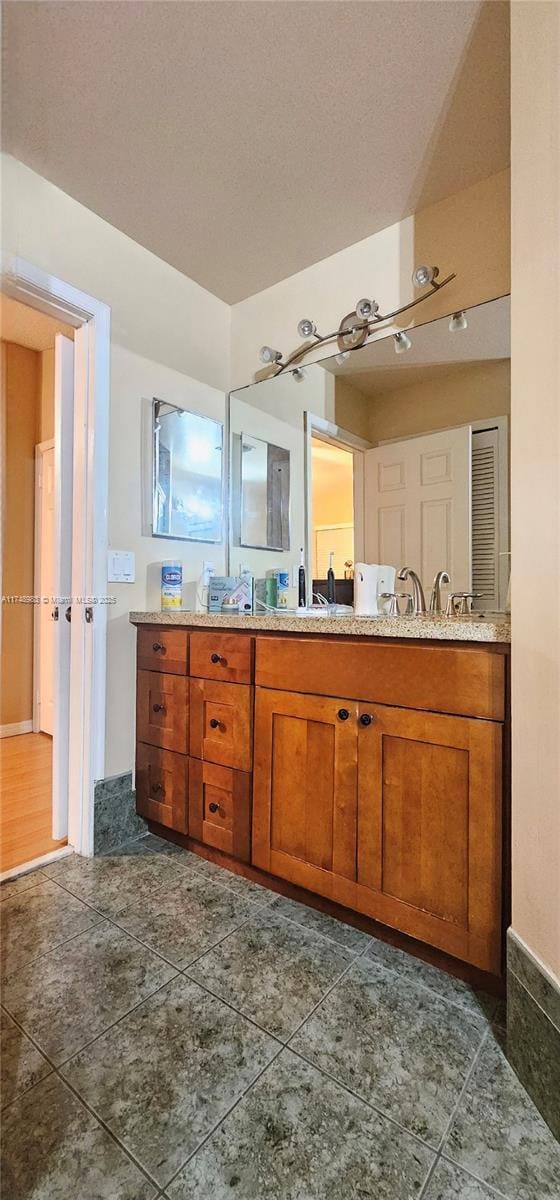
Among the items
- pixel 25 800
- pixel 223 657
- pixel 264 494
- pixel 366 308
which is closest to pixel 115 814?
pixel 25 800

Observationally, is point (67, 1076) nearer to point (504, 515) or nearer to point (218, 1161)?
point (218, 1161)

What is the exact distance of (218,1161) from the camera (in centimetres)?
78

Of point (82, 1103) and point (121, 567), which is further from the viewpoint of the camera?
point (121, 567)

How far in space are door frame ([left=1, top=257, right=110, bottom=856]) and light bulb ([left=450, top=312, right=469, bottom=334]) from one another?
4.03ft

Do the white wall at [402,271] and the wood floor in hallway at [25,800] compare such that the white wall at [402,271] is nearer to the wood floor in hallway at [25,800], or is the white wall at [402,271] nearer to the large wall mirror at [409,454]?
the large wall mirror at [409,454]

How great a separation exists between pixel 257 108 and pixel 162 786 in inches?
84.7

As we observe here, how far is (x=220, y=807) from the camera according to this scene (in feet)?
5.26

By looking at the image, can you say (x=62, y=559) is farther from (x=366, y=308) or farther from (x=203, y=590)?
(x=366, y=308)

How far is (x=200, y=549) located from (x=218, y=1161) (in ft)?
6.03

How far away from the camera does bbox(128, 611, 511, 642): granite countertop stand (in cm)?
107

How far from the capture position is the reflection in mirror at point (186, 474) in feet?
6.59

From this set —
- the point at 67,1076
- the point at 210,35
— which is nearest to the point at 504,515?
the point at 210,35

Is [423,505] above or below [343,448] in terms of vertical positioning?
below

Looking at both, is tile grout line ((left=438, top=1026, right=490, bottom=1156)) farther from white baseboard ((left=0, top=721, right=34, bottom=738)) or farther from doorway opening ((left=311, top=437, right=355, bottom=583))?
white baseboard ((left=0, top=721, right=34, bottom=738))
